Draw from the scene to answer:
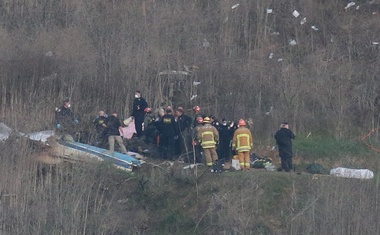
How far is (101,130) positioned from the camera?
29.1 meters

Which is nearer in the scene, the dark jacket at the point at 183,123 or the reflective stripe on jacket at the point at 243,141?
the reflective stripe on jacket at the point at 243,141

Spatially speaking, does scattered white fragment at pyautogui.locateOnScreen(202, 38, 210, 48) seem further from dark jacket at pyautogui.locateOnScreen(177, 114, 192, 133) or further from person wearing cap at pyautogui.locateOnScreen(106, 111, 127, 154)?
person wearing cap at pyautogui.locateOnScreen(106, 111, 127, 154)

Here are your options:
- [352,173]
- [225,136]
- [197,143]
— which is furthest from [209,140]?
[352,173]

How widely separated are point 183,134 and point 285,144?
2760 mm

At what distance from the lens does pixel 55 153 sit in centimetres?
2773

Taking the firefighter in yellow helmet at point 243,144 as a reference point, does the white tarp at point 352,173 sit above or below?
below

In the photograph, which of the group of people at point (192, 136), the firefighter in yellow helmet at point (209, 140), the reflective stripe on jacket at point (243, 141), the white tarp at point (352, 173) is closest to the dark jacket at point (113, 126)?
the group of people at point (192, 136)

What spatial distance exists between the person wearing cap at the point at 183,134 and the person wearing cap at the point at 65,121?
9.14 feet

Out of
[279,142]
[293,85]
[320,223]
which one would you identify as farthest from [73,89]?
[320,223]

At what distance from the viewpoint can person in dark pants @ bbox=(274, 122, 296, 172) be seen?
27.5 meters

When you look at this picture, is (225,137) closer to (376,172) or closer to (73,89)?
(376,172)

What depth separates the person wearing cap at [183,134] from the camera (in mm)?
28531

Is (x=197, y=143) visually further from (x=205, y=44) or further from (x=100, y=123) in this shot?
(x=205, y=44)

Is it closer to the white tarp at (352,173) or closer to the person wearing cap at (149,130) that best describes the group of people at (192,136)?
the person wearing cap at (149,130)
